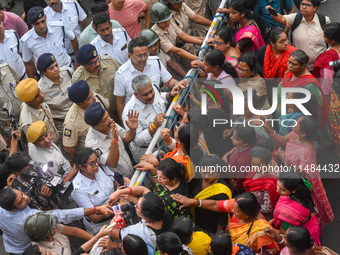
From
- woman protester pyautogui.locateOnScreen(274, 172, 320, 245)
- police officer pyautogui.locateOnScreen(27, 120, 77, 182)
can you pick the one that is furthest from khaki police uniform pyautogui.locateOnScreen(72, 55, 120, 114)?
woman protester pyautogui.locateOnScreen(274, 172, 320, 245)

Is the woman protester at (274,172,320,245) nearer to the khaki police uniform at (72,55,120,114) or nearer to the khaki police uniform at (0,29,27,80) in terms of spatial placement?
the khaki police uniform at (72,55,120,114)

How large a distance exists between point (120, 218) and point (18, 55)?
3.48 metres

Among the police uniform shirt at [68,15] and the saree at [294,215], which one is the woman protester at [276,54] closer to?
the saree at [294,215]

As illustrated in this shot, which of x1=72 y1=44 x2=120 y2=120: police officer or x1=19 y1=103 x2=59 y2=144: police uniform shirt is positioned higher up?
x1=72 y1=44 x2=120 y2=120: police officer

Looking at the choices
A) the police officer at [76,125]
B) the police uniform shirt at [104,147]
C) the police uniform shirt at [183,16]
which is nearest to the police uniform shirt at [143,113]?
the police uniform shirt at [104,147]

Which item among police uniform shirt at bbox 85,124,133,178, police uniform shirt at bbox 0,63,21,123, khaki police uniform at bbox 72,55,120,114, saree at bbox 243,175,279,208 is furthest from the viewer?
police uniform shirt at bbox 0,63,21,123

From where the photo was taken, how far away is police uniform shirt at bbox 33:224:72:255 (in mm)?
4172

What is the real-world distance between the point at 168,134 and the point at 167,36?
2.08 metres

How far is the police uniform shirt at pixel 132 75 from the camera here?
5648 mm

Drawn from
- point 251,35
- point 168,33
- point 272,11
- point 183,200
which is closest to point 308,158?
point 183,200

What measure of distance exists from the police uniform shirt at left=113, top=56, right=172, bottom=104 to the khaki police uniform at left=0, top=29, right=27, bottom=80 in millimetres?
1509

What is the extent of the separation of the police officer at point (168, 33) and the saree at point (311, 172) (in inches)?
86.4

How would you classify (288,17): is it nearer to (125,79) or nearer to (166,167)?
(125,79)

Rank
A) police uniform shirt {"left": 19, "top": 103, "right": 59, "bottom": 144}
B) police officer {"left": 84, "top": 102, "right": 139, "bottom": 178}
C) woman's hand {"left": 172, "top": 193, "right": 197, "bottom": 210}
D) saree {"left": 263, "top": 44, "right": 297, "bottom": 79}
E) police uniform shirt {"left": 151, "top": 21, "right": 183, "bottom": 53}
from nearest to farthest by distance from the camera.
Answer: woman's hand {"left": 172, "top": 193, "right": 197, "bottom": 210}
police officer {"left": 84, "top": 102, "right": 139, "bottom": 178}
police uniform shirt {"left": 19, "top": 103, "right": 59, "bottom": 144}
saree {"left": 263, "top": 44, "right": 297, "bottom": 79}
police uniform shirt {"left": 151, "top": 21, "right": 183, "bottom": 53}
